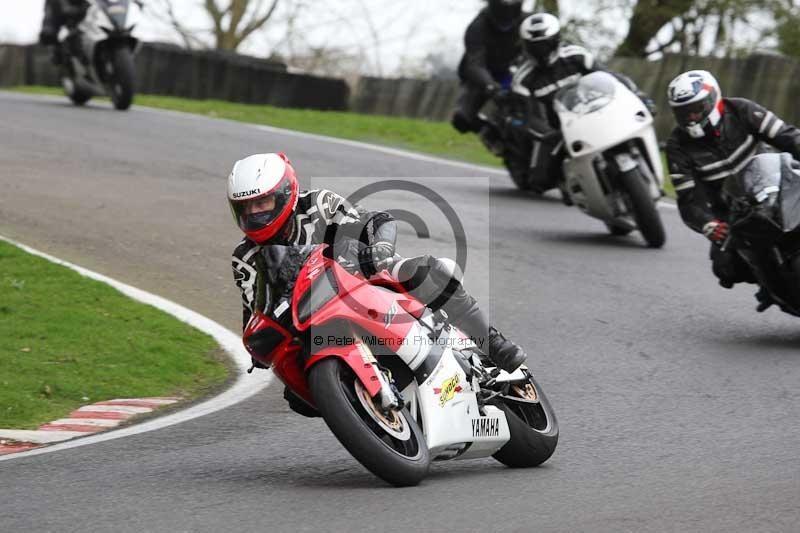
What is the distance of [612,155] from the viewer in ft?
39.7

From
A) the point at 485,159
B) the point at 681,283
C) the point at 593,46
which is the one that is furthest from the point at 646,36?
the point at 681,283

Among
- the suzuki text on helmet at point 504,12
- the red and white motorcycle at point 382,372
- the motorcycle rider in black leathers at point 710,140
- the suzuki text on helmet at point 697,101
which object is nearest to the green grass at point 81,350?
the red and white motorcycle at point 382,372

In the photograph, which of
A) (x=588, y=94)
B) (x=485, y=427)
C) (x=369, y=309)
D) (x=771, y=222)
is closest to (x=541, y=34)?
(x=588, y=94)

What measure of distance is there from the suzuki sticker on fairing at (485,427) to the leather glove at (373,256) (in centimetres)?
80

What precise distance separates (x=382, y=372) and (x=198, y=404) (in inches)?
85.4

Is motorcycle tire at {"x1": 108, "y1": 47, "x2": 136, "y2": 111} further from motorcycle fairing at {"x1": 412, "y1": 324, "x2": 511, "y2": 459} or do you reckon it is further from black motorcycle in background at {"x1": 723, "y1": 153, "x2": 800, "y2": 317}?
motorcycle fairing at {"x1": 412, "y1": 324, "x2": 511, "y2": 459}

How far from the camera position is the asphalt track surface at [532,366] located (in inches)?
198

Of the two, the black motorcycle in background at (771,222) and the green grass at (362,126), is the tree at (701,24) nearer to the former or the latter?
the green grass at (362,126)

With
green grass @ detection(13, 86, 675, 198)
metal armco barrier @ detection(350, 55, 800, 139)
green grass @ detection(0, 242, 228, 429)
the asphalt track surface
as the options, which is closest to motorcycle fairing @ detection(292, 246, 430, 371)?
the asphalt track surface

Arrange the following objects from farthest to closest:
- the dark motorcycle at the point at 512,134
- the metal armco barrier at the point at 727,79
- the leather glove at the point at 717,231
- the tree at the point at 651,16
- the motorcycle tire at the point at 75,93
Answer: the tree at the point at 651,16
the motorcycle tire at the point at 75,93
the metal armco barrier at the point at 727,79
the dark motorcycle at the point at 512,134
the leather glove at the point at 717,231

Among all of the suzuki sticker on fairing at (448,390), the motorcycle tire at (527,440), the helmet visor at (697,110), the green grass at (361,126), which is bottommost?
the green grass at (361,126)

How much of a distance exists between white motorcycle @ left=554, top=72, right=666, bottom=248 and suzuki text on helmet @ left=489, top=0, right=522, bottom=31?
304 centimetres

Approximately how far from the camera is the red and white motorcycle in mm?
5219

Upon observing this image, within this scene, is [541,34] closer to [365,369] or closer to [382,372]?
[382,372]
